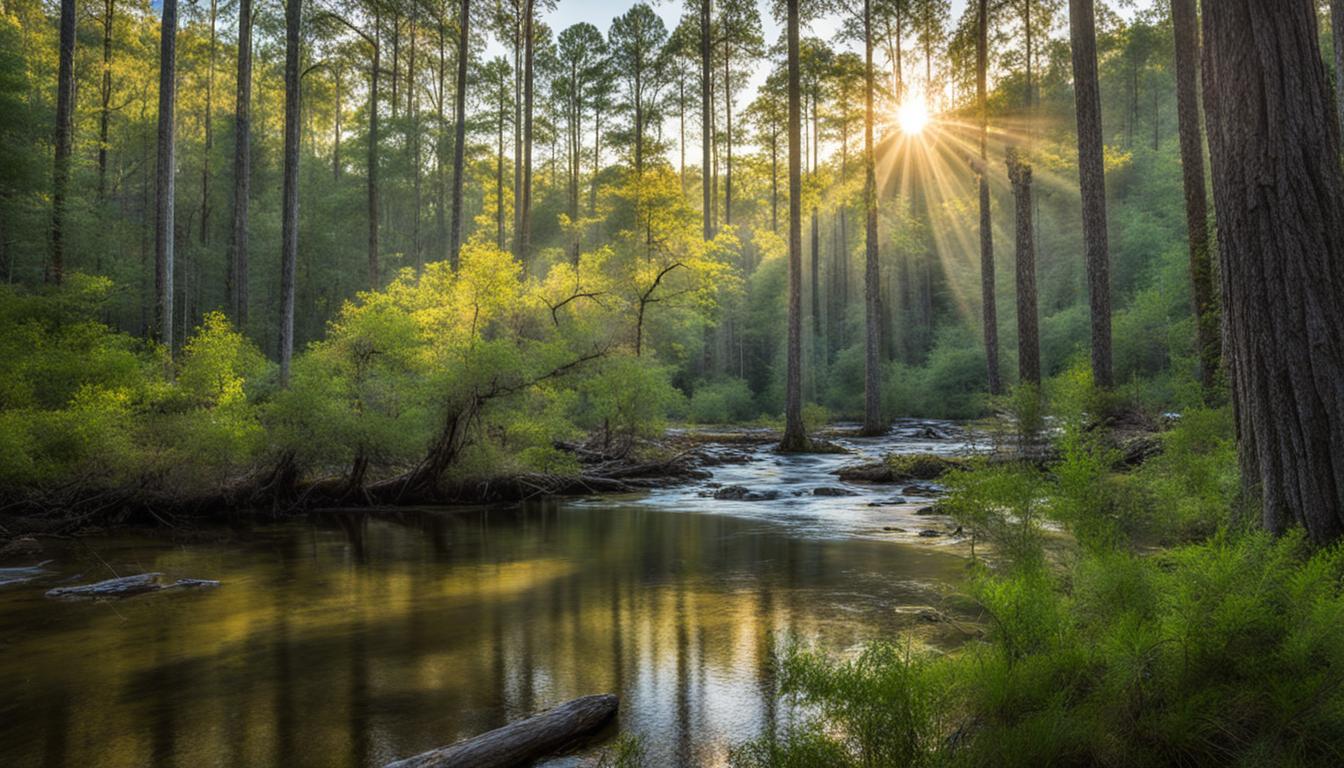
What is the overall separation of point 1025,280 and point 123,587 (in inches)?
728

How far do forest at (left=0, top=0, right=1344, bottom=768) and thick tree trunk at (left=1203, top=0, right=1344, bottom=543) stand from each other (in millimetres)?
25

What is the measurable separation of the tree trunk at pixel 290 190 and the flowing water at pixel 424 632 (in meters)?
6.87

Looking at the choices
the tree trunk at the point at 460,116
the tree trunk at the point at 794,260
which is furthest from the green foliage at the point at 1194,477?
the tree trunk at the point at 460,116

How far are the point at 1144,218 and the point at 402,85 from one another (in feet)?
120

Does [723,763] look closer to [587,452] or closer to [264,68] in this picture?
[587,452]

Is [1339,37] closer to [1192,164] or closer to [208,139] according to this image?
[1192,164]

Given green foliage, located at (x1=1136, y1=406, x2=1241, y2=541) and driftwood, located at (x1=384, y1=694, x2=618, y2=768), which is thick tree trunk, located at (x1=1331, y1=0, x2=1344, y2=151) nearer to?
green foliage, located at (x1=1136, y1=406, x2=1241, y2=541)

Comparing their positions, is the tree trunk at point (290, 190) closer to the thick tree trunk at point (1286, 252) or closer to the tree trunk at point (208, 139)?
the thick tree trunk at point (1286, 252)

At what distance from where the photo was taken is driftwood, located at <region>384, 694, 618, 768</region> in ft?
12.4

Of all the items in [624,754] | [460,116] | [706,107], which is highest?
[706,107]

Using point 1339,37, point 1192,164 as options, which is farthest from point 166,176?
point 1339,37

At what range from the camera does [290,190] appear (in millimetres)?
18969

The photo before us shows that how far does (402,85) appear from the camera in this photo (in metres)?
38.1

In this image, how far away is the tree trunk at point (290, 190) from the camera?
17453 mm
